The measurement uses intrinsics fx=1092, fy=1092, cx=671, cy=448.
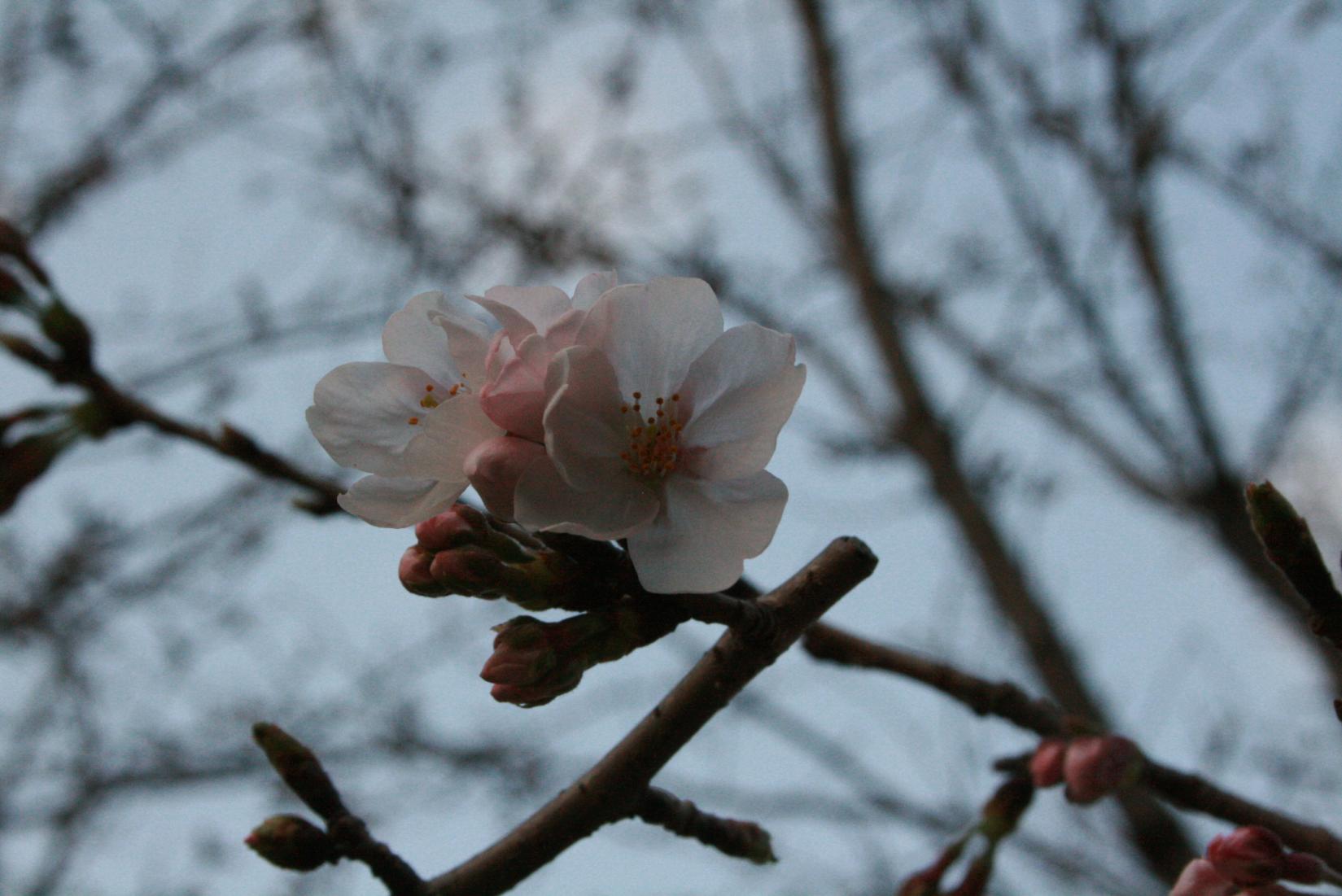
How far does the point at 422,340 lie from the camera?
127 cm

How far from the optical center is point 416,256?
4840mm

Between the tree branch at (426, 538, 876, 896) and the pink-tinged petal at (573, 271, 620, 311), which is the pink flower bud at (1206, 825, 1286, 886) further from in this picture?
the pink-tinged petal at (573, 271, 620, 311)

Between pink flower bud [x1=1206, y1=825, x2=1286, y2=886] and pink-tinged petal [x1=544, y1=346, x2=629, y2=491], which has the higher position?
pink flower bud [x1=1206, y1=825, x2=1286, y2=886]

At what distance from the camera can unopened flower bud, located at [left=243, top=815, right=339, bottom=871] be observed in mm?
1153

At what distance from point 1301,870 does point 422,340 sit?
42.5 inches

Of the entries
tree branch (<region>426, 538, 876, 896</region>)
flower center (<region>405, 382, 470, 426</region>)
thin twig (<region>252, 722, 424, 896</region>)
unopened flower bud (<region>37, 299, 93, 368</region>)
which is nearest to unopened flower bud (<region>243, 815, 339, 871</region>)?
thin twig (<region>252, 722, 424, 896</region>)

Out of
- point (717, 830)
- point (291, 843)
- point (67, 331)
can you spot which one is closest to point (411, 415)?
point (291, 843)

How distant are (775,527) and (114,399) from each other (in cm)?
118

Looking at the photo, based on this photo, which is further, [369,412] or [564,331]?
[369,412]

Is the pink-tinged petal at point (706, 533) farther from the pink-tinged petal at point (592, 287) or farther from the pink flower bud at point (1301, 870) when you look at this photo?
the pink flower bud at point (1301, 870)

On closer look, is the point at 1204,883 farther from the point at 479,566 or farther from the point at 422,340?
the point at 422,340

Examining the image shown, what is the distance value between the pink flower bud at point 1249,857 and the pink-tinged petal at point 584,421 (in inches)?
27.7

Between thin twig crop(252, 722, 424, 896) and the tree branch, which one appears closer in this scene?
the tree branch

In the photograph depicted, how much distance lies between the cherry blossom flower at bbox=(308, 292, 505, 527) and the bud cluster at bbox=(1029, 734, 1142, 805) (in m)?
0.87
